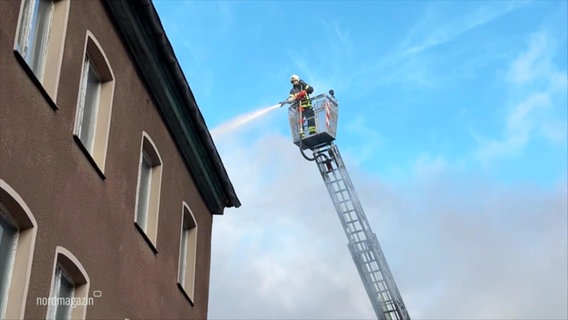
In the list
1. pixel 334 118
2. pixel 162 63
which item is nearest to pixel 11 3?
pixel 162 63

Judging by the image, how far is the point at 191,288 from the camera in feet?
49.1

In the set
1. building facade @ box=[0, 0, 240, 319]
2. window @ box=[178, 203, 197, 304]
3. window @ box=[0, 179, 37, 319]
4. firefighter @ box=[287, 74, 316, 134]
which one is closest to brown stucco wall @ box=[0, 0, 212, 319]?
building facade @ box=[0, 0, 240, 319]

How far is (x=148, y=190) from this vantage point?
43.2ft

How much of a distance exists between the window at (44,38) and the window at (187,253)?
5.41 m

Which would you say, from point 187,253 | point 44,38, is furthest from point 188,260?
point 44,38

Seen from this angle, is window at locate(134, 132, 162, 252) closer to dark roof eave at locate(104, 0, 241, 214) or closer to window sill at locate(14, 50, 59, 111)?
dark roof eave at locate(104, 0, 241, 214)

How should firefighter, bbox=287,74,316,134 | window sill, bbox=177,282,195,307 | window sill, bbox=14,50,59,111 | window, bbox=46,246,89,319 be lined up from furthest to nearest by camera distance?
firefighter, bbox=287,74,316,134
window sill, bbox=177,282,195,307
window, bbox=46,246,89,319
window sill, bbox=14,50,59,111

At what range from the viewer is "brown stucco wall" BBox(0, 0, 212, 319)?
8633 millimetres

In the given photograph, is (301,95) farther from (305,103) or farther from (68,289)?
(68,289)

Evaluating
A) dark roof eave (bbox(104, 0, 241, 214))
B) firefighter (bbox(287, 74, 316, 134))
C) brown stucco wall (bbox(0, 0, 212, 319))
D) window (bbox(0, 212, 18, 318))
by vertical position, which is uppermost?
firefighter (bbox(287, 74, 316, 134))

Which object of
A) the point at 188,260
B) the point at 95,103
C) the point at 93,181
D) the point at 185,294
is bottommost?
the point at 93,181

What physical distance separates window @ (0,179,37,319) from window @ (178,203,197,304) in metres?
5.96

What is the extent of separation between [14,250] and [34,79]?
1.88 metres

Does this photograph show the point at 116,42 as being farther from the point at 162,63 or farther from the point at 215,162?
the point at 215,162
